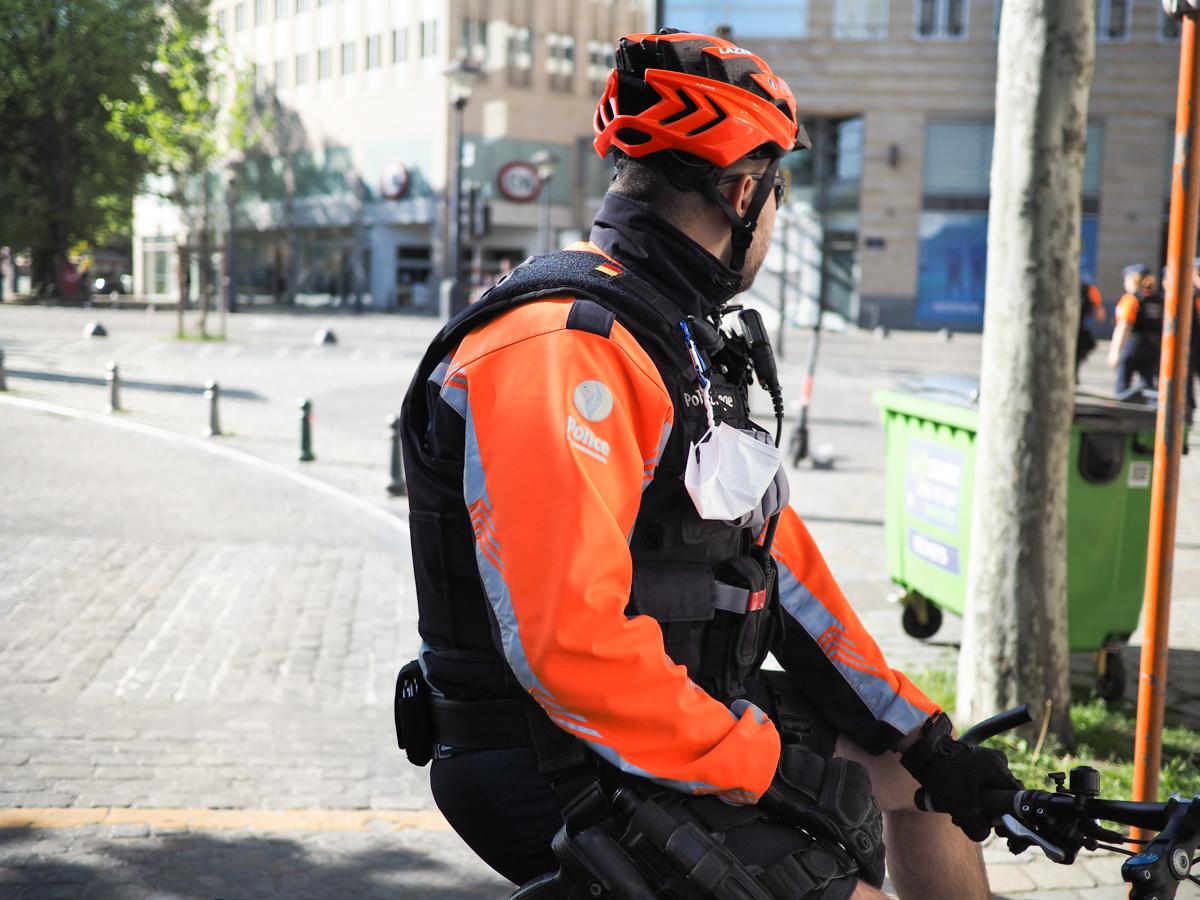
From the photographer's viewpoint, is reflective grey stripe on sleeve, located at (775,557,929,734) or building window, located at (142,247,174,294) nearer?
reflective grey stripe on sleeve, located at (775,557,929,734)

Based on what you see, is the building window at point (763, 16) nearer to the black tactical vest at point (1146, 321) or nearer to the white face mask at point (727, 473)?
the black tactical vest at point (1146, 321)

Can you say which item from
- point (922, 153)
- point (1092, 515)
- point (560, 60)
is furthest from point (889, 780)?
point (560, 60)

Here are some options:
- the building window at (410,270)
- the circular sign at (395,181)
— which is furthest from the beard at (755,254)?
the circular sign at (395,181)

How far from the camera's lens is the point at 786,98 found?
7.04 feet

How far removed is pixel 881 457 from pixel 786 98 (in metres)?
11.5

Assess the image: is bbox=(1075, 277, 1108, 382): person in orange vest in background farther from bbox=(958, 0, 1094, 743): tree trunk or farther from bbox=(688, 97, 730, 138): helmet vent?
bbox=(688, 97, 730, 138): helmet vent

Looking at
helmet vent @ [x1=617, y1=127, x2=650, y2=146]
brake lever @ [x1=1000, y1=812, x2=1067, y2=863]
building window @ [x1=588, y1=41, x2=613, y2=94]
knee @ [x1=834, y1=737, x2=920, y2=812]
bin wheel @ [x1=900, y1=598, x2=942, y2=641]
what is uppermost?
building window @ [x1=588, y1=41, x2=613, y2=94]

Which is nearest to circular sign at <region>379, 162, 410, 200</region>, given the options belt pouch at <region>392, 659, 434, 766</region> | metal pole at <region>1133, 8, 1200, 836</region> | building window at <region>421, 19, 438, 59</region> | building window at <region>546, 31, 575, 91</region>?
building window at <region>421, 19, 438, 59</region>

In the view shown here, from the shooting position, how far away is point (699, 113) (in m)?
1.99

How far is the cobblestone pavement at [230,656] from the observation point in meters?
3.87

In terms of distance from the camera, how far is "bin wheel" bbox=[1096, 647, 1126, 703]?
5445 millimetres

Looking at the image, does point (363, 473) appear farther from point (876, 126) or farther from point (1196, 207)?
point (876, 126)

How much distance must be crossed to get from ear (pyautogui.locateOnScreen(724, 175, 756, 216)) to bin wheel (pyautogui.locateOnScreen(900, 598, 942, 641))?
4793 millimetres

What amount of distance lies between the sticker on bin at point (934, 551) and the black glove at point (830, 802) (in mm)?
4088
